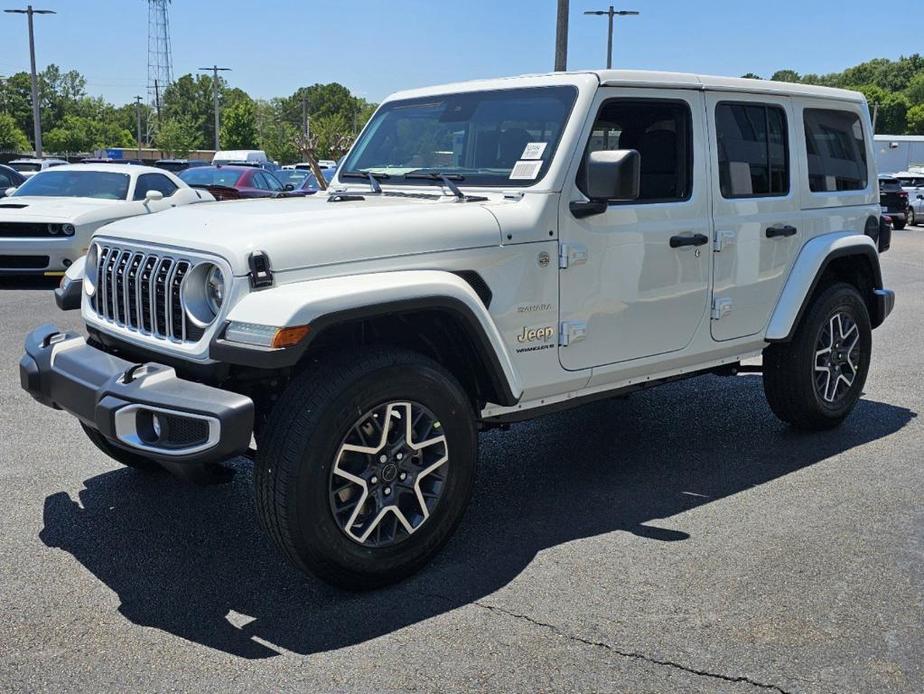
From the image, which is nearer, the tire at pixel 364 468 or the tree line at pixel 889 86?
the tire at pixel 364 468

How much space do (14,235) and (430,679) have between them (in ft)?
33.8

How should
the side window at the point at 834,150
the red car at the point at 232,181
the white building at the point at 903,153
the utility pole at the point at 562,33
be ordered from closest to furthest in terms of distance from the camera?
the side window at the point at 834,150, the utility pole at the point at 562,33, the red car at the point at 232,181, the white building at the point at 903,153

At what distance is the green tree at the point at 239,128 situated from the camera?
333ft

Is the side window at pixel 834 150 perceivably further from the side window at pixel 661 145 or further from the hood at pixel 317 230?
the hood at pixel 317 230

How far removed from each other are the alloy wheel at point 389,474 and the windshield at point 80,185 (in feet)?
33.0

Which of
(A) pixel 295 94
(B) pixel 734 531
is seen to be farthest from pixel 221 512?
(A) pixel 295 94

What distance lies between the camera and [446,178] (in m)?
4.73

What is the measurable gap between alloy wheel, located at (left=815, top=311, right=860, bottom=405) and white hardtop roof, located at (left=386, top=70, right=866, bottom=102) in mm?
1418

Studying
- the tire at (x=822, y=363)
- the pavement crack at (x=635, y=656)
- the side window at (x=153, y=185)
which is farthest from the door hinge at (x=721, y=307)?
the side window at (x=153, y=185)

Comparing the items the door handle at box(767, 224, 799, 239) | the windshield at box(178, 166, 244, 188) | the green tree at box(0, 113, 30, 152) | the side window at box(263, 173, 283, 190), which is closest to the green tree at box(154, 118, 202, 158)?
the green tree at box(0, 113, 30, 152)

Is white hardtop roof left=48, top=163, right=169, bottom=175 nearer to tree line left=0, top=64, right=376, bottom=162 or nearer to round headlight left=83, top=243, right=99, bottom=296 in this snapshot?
round headlight left=83, top=243, right=99, bottom=296

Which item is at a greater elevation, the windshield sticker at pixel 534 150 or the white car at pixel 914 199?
the windshield sticker at pixel 534 150

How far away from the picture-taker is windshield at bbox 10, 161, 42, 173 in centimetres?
2867

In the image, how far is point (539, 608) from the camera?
3771 millimetres
